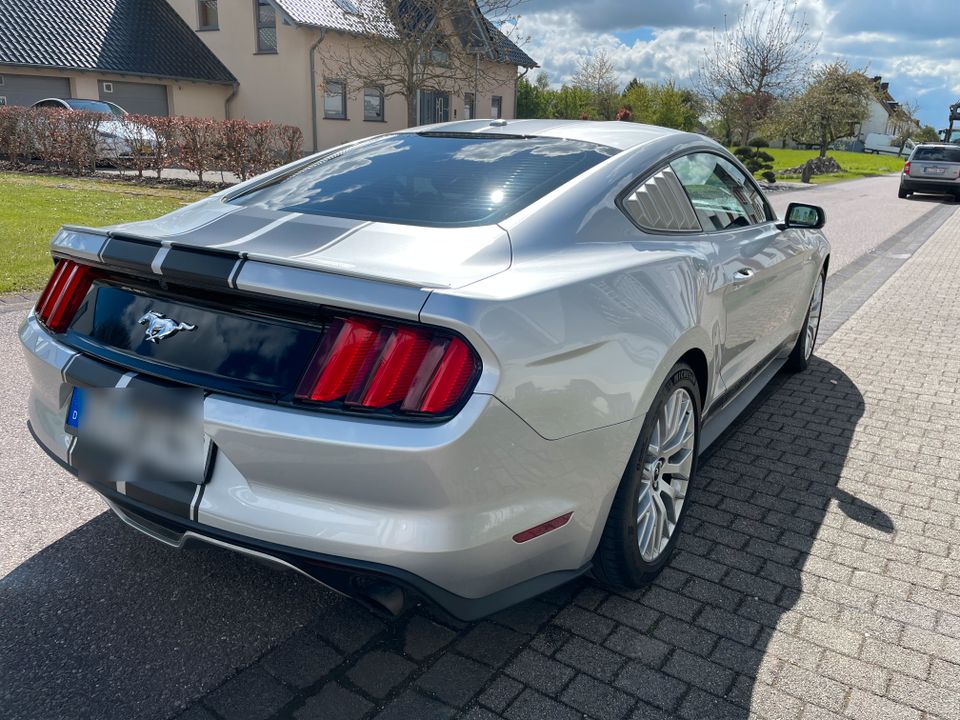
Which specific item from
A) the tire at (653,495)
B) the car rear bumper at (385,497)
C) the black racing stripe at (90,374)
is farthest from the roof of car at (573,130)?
the black racing stripe at (90,374)

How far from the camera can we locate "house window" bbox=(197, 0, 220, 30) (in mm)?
30141

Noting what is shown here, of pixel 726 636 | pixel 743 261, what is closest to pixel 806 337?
pixel 743 261

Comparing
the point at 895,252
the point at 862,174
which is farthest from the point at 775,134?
the point at 895,252

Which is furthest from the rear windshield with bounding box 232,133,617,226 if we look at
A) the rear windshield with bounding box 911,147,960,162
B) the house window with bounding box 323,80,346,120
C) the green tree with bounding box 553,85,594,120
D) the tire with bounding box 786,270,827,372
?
the green tree with bounding box 553,85,594,120

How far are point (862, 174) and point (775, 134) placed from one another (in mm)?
5176

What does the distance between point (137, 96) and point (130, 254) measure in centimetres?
2902

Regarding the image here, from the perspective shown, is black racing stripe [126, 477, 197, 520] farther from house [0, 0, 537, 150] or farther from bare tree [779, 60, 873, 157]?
bare tree [779, 60, 873, 157]

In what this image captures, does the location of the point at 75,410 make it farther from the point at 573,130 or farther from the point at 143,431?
the point at 573,130

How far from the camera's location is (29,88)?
84.5 ft

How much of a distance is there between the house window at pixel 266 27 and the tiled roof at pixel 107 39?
1.81 metres

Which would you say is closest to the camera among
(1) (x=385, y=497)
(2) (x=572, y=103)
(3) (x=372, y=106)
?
(1) (x=385, y=497)

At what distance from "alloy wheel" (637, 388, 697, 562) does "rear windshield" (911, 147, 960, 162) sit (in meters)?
27.4

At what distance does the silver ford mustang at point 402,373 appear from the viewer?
2.02 metres

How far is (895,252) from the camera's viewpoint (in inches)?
507
